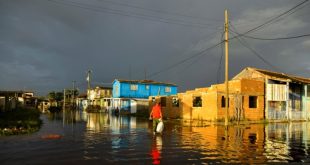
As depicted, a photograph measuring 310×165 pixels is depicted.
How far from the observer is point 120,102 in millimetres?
61844

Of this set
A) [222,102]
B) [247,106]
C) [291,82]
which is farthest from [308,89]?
[222,102]

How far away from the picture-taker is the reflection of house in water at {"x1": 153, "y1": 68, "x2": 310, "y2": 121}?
1350 inches

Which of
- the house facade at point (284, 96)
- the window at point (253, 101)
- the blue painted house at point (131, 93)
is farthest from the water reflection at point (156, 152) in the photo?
the blue painted house at point (131, 93)

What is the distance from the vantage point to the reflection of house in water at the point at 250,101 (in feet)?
112

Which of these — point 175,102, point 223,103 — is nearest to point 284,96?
point 223,103

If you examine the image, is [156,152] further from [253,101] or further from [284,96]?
[284,96]

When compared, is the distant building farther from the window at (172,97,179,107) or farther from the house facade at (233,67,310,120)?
the house facade at (233,67,310,120)

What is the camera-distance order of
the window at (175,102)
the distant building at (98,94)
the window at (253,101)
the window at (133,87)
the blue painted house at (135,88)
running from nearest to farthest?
1. the window at (253,101)
2. the window at (175,102)
3. the blue painted house at (135,88)
4. the window at (133,87)
5. the distant building at (98,94)

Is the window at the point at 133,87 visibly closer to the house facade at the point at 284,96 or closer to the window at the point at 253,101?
the house facade at the point at 284,96

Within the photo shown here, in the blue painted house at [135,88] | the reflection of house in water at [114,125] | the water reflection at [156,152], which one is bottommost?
the reflection of house in water at [114,125]

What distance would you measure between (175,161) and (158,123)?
9093 mm

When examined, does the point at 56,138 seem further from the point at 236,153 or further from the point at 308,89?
the point at 308,89

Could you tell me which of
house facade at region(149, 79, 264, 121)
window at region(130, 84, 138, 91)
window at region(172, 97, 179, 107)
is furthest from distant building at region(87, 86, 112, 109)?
house facade at region(149, 79, 264, 121)

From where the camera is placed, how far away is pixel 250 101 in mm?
37688
